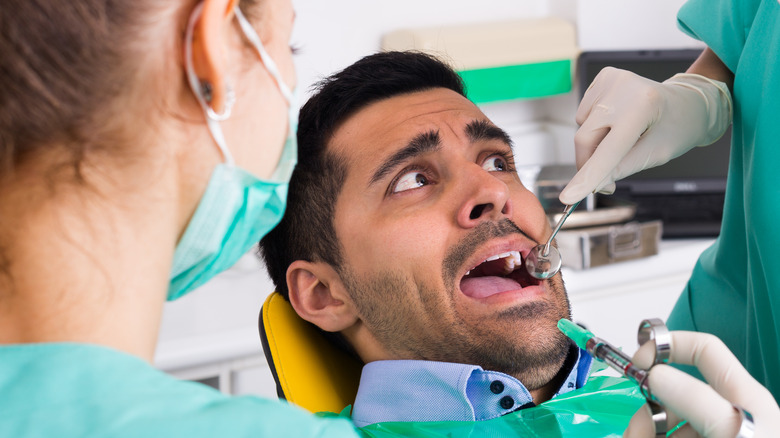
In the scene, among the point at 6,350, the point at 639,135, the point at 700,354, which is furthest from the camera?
the point at 639,135

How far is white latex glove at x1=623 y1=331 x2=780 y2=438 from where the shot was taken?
868 millimetres

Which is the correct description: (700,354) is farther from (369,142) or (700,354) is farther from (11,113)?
(11,113)

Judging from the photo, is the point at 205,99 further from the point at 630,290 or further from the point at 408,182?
the point at 630,290

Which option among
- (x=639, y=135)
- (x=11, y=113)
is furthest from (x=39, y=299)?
(x=639, y=135)

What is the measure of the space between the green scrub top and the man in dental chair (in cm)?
65

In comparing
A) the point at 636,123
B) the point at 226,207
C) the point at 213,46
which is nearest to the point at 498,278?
the point at 636,123

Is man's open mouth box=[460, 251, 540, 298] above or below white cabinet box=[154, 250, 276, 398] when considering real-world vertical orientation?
above

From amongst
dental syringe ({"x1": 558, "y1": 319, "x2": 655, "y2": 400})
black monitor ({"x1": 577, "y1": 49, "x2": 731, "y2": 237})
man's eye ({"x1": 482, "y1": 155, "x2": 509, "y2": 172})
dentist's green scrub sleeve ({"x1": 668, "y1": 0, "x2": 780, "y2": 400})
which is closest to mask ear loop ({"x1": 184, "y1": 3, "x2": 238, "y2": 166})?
dental syringe ({"x1": 558, "y1": 319, "x2": 655, "y2": 400})

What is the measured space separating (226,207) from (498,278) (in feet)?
2.33

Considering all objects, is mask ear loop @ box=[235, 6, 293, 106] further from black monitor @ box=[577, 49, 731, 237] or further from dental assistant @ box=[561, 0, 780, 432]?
black monitor @ box=[577, 49, 731, 237]

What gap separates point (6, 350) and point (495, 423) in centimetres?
78

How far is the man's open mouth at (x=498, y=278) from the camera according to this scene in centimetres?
134

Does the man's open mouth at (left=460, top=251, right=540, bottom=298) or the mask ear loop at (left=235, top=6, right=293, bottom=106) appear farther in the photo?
the man's open mouth at (left=460, top=251, right=540, bottom=298)

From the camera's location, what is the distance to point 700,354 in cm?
97
